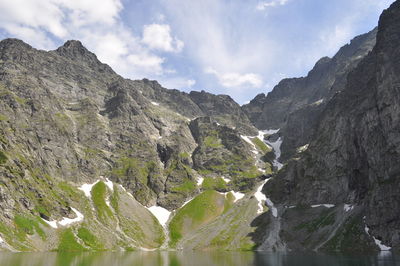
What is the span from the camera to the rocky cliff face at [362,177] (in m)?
138

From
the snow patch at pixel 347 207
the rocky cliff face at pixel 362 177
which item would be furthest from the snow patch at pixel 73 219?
the snow patch at pixel 347 207

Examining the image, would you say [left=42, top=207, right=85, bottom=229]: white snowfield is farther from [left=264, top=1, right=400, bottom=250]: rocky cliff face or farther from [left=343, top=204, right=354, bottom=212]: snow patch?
[left=343, top=204, right=354, bottom=212]: snow patch

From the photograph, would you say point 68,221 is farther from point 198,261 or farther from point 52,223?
point 198,261

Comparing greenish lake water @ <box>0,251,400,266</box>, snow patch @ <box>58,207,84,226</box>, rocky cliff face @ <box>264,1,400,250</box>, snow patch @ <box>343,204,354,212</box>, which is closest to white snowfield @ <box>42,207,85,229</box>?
snow patch @ <box>58,207,84,226</box>

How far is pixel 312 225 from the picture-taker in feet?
557

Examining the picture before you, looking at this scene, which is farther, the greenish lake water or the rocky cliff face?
the rocky cliff face

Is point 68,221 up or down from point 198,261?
up

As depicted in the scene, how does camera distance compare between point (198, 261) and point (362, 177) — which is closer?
point (198, 261)

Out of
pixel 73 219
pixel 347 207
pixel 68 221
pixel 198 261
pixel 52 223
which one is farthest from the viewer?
pixel 73 219

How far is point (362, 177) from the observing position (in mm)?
169625

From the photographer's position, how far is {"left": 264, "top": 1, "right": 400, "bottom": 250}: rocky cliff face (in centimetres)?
13812

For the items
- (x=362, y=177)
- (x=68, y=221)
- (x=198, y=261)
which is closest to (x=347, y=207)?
(x=362, y=177)

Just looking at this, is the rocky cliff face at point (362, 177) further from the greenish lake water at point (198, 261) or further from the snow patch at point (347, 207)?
the greenish lake water at point (198, 261)

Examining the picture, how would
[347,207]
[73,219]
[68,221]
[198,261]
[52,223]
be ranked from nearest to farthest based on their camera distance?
[198,261] → [52,223] → [347,207] → [68,221] → [73,219]
